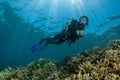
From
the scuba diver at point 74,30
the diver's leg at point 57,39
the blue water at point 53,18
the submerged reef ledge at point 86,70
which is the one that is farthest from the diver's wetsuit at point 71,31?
the blue water at point 53,18

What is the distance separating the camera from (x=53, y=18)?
1255 inches

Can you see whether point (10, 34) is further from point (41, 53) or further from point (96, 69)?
point (96, 69)

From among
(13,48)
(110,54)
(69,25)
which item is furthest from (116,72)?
(13,48)

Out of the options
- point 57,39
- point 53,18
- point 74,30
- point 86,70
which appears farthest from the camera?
point 53,18

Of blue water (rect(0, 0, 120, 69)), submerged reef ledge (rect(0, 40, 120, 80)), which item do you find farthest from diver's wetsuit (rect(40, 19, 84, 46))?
blue water (rect(0, 0, 120, 69))

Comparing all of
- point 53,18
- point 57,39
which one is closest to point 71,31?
point 57,39

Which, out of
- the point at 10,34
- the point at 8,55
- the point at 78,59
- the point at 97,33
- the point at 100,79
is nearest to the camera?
the point at 100,79

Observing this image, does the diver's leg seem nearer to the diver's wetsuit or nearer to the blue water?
the diver's wetsuit

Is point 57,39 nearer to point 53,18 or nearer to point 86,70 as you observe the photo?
point 86,70

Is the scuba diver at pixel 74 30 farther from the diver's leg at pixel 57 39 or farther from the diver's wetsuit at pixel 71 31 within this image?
the diver's leg at pixel 57 39

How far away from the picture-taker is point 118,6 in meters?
24.7

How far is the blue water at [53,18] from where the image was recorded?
86.0 feet

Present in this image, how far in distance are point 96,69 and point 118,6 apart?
68.2 feet

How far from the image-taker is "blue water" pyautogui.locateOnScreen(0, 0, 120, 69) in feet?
86.0
